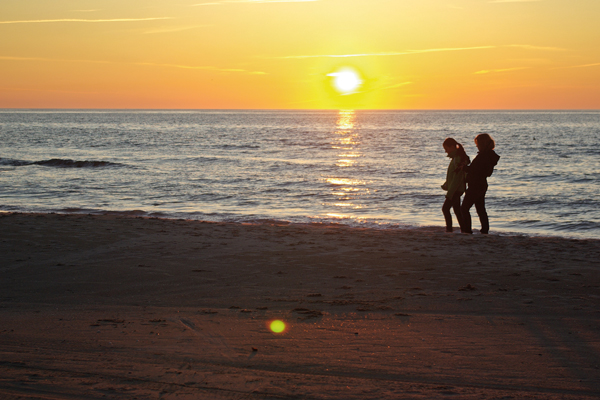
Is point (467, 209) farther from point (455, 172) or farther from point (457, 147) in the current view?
point (457, 147)

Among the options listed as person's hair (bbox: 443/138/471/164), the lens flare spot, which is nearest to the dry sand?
the lens flare spot

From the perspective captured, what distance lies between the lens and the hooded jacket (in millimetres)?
8891

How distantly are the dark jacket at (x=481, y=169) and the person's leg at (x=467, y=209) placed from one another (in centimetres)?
17

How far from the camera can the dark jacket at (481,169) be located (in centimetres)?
868

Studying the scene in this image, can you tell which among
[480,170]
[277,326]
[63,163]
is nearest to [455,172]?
[480,170]

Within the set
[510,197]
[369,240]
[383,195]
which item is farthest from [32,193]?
[510,197]

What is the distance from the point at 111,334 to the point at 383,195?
14159mm

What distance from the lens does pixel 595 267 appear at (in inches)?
264

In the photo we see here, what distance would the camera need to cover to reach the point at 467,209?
30.4ft

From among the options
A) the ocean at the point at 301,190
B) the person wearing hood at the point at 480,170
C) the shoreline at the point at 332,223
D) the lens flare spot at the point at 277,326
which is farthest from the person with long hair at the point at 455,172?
the lens flare spot at the point at 277,326

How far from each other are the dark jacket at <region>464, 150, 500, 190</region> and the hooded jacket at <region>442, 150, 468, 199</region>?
0.47ft

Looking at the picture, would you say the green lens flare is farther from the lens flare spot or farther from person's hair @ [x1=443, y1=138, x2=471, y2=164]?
person's hair @ [x1=443, y1=138, x2=471, y2=164]

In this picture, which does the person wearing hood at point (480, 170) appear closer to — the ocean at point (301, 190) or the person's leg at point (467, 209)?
the person's leg at point (467, 209)

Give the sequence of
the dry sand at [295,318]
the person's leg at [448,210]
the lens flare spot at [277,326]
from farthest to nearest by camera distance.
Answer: the person's leg at [448,210]
the lens flare spot at [277,326]
the dry sand at [295,318]
